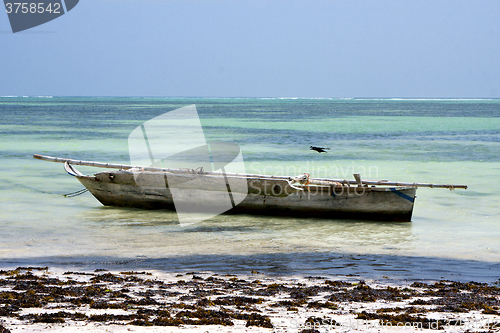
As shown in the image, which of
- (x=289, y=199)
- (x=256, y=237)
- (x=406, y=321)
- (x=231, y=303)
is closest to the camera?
(x=406, y=321)

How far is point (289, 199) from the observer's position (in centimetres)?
966

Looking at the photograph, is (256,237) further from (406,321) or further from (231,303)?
(406,321)

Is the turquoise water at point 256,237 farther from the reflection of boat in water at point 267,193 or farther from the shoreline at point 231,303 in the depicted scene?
the shoreline at point 231,303

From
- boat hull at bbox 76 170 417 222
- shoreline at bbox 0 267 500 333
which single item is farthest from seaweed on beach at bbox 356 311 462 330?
boat hull at bbox 76 170 417 222

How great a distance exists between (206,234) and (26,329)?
4.57 m

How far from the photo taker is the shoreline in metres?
4.35

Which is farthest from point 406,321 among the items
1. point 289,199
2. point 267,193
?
point 267,193

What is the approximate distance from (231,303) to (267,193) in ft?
15.9

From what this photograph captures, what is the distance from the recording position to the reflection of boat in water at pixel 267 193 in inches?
372

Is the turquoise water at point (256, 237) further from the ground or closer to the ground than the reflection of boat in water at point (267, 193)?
closer to the ground

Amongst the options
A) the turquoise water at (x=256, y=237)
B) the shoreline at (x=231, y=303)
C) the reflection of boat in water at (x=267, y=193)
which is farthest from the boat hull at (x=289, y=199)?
the shoreline at (x=231, y=303)

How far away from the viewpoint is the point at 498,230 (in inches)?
360

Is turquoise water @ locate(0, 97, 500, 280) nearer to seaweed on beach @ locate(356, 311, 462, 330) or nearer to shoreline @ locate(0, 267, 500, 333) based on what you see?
shoreline @ locate(0, 267, 500, 333)

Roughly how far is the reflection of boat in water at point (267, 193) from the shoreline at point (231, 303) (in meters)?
3.46
